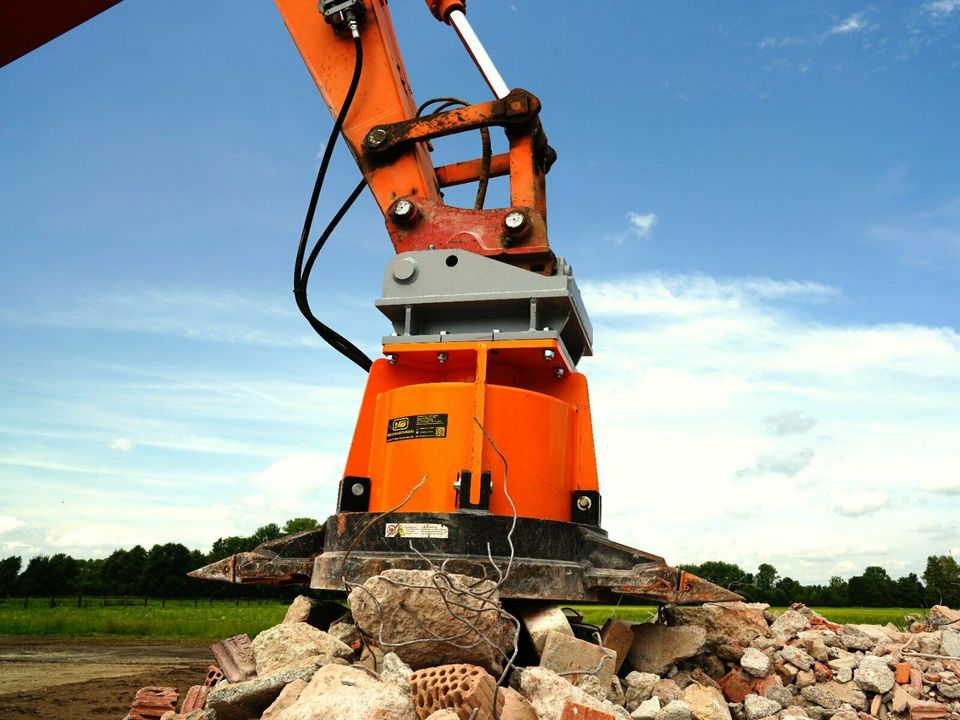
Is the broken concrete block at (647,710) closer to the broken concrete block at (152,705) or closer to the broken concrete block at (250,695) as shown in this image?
the broken concrete block at (250,695)

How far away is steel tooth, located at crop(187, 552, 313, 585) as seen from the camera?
16.3ft

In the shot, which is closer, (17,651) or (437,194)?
(437,194)

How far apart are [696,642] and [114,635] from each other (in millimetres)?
14716

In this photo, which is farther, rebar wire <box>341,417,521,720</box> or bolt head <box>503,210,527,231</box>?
bolt head <box>503,210,527,231</box>

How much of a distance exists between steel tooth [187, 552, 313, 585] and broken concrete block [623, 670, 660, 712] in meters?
2.11

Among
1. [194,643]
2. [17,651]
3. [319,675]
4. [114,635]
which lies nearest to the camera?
[319,675]

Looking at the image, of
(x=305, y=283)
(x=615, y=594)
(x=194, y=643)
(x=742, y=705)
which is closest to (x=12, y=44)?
(x=305, y=283)

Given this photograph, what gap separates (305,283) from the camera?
6062 millimetres

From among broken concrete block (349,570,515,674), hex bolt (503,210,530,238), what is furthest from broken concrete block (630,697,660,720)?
hex bolt (503,210,530,238)

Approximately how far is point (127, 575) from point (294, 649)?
1807 inches

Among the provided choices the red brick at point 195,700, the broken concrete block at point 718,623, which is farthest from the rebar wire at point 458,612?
the broken concrete block at point 718,623

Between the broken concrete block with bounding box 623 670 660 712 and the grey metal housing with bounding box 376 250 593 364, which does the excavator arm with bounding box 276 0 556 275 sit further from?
the broken concrete block with bounding box 623 670 660 712

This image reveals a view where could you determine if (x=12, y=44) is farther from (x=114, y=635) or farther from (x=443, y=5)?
(x=114, y=635)

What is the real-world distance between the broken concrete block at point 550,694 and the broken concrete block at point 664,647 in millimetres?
1085
